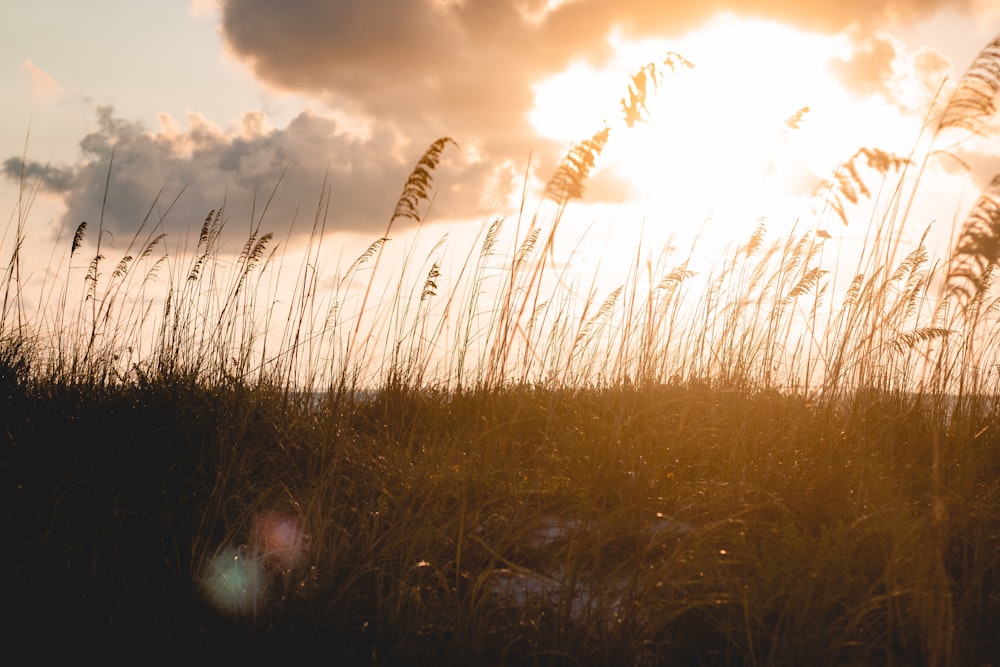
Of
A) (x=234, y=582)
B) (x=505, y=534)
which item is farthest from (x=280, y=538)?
(x=505, y=534)

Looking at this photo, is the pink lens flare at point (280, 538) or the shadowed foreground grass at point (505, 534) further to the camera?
the pink lens flare at point (280, 538)

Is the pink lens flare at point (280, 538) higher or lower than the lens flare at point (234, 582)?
higher

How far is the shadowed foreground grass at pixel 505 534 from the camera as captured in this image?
6.05ft

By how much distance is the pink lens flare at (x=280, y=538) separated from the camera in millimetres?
2135

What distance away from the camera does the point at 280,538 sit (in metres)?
2.31

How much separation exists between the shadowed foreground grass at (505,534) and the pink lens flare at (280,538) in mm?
40

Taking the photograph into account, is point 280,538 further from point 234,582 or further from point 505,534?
point 505,534

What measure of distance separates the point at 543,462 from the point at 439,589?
1247 mm

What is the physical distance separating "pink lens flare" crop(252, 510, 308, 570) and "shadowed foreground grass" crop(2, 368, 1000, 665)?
0.04 metres

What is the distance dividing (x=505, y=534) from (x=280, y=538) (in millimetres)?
711

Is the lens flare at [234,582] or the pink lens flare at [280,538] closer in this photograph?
the lens flare at [234,582]

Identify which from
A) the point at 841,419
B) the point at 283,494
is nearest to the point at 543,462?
the point at 283,494

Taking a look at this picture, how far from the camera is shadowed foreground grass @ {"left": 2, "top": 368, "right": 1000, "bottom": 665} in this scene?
1845 mm

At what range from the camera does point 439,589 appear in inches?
81.5
